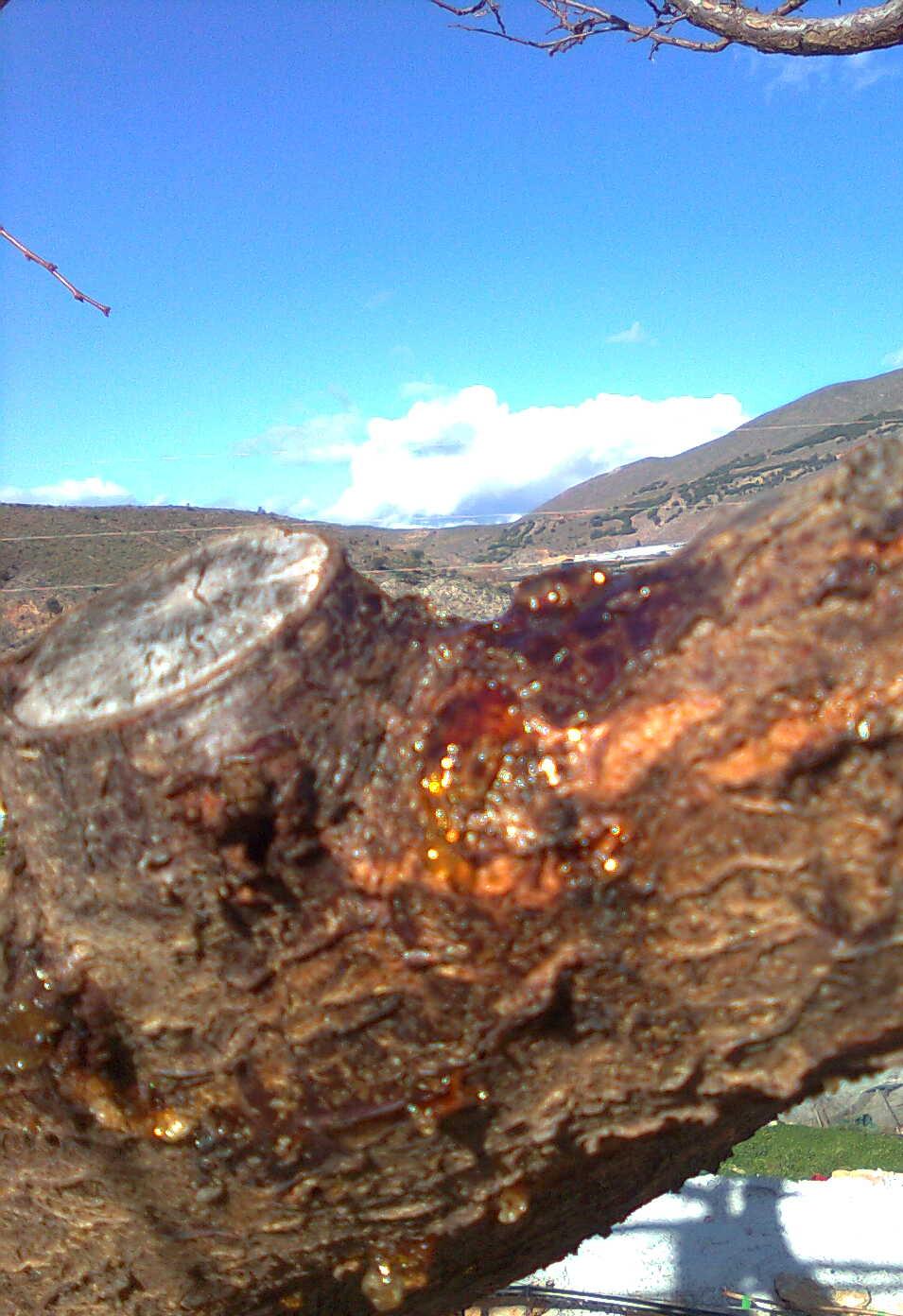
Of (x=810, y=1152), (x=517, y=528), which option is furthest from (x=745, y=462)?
(x=810, y=1152)

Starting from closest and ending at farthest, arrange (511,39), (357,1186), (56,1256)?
(357,1186) → (56,1256) → (511,39)

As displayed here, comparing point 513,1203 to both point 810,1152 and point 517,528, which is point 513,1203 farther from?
point 517,528

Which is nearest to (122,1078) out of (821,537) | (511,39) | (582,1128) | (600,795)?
(582,1128)

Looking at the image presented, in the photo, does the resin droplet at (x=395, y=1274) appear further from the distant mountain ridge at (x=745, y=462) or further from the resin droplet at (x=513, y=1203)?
the distant mountain ridge at (x=745, y=462)

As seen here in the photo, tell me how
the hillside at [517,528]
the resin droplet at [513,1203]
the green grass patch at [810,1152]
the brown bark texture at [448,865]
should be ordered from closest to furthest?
1. the brown bark texture at [448,865]
2. the resin droplet at [513,1203]
3. the hillside at [517,528]
4. the green grass patch at [810,1152]

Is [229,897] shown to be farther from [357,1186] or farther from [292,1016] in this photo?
[357,1186]

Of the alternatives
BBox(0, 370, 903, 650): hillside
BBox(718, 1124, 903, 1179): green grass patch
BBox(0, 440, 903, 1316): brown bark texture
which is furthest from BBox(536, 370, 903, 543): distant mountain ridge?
BBox(718, 1124, 903, 1179): green grass patch

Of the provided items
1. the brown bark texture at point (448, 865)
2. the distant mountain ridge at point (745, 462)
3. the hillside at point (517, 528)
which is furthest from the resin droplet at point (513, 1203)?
the distant mountain ridge at point (745, 462)
